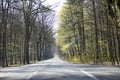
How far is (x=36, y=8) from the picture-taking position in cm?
6625

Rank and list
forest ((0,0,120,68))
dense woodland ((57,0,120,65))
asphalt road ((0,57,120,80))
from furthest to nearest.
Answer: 1. forest ((0,0,120,68))
2. dense woodland ((57,0,120,65))
3. asphalt road ((0,57,120,80))

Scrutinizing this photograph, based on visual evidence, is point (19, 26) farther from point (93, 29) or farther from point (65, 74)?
point (65, 74)

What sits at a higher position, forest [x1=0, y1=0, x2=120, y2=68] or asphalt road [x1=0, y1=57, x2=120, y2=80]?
forest [x1=0, y1=0, x2=120, y2=68]

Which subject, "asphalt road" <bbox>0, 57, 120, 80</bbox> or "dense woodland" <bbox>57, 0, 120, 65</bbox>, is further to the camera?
"dense woodland" <bbox>57, 0, 120, 65</bbox>

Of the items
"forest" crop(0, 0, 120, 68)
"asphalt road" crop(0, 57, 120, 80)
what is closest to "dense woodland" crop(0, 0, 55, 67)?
"forest" crop(0, 0, 120, 68)

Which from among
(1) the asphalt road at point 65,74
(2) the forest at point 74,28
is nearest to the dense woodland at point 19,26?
(2) the forest at point 74,28

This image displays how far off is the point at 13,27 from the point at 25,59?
10377 mm

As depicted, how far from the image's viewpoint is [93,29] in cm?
6456

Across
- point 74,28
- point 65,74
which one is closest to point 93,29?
point 74,28

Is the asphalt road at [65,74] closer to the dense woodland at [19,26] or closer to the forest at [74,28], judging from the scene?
the forest at [74,28]

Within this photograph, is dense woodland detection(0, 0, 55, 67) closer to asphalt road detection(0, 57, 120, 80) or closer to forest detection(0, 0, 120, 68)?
forest detection(0, 0, 120, 68)

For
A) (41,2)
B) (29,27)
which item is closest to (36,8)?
(41,2)

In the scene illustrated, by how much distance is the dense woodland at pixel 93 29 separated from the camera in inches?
1841

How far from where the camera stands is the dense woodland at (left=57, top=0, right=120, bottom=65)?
46.8 meters
